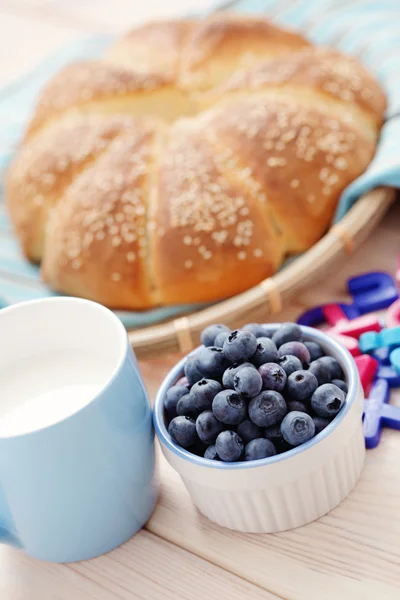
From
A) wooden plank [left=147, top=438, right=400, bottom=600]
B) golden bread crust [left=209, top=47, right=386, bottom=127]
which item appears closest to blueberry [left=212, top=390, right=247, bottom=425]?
wooden plank [left=147, top=438, right=400, bottom=600]

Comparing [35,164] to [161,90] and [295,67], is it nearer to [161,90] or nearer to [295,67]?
[161,90]

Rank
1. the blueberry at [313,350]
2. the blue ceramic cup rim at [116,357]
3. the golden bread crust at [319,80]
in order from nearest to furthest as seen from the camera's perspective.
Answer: the blue ceramic cup rim at [116,357], the blueberry at [313,350], the golden bread crust at [319,80]

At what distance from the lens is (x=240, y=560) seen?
0.61 meters

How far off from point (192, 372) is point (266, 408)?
84 millimetres

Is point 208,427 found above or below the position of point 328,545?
above

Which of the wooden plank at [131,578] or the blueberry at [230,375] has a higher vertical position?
the blueberry at [230,375]

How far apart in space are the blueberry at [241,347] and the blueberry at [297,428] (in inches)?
2.4

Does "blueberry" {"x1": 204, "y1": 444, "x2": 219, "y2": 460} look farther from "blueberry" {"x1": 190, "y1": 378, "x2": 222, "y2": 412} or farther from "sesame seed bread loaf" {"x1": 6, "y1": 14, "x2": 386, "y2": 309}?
"sesame seed bread loaf" {"x1": 6, "y1": 14, "x2": 386, "y2": 309}

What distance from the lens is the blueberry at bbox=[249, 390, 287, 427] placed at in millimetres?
563

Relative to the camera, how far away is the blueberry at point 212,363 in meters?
0.60

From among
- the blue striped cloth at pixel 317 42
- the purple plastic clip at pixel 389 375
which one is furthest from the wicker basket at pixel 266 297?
the purple plastic clip at pixel 389 375

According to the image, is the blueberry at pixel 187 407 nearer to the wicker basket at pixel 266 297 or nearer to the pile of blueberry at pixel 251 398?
the pile of blueberry at pixel 251 398

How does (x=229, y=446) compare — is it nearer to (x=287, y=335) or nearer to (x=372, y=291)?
(x=287, y=335)

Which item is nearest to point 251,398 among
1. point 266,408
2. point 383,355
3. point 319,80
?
point 266,408
